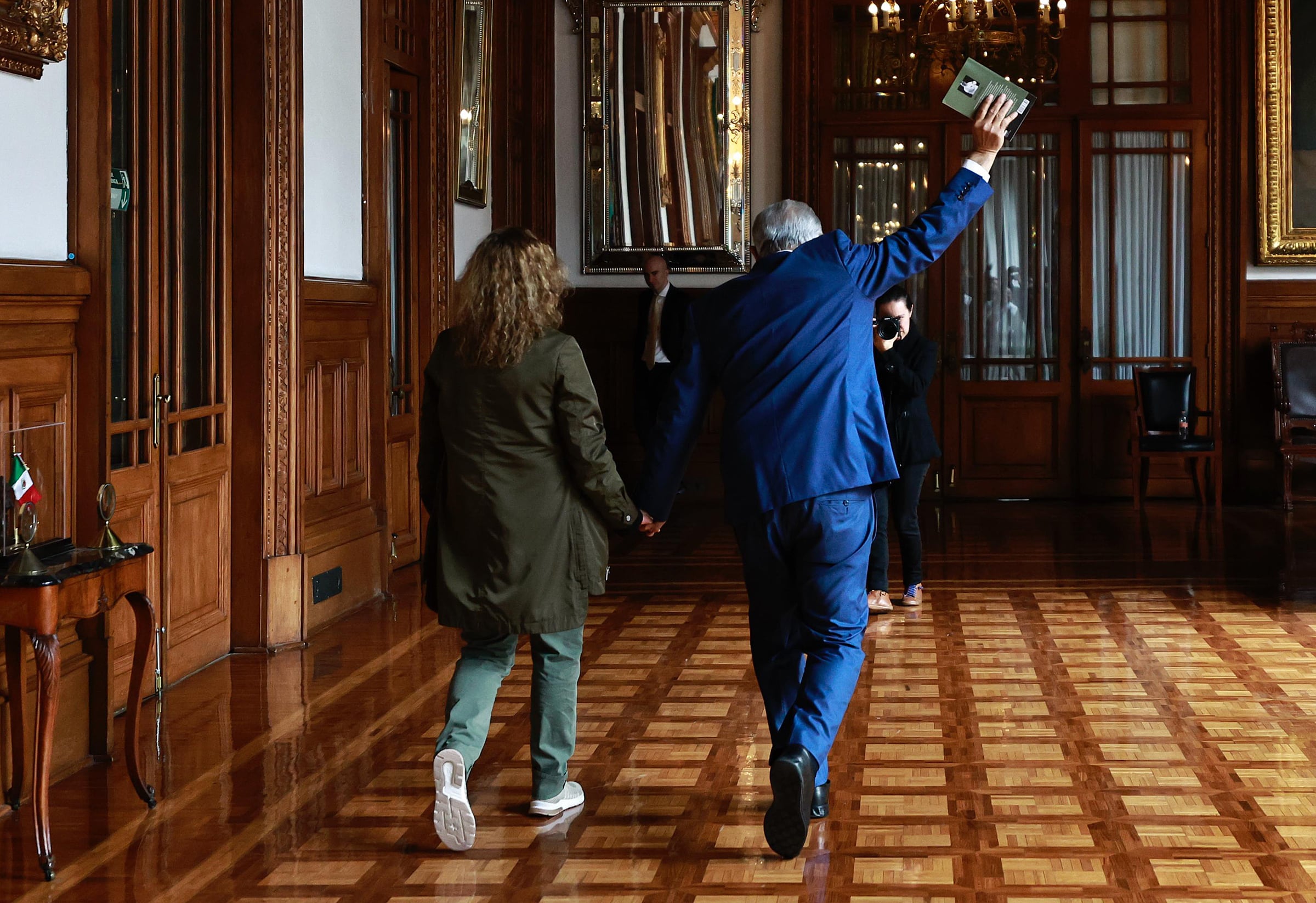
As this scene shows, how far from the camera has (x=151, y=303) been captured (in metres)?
4.75

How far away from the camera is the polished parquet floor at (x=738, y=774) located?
3.11m

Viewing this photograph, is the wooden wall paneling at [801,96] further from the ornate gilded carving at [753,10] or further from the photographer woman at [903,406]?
the photographer woman at [903,406]

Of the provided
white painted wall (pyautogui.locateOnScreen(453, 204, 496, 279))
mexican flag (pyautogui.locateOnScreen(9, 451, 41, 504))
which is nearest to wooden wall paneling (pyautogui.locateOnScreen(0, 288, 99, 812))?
mexican flag (pyautogui.locateOnScreen(9, 451, 41, 504))

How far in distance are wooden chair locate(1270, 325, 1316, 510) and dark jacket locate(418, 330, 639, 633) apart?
7.59m

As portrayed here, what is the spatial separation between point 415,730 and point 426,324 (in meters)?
3.52

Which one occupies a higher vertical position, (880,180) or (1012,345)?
(880,180)

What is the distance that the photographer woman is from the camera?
18.8 feet

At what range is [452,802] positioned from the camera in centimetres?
318

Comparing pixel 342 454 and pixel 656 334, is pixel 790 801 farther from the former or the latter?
pixel 656 334

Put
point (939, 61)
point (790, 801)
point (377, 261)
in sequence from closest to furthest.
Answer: point (790, 801)
point (377, 261)
point (939, 61)

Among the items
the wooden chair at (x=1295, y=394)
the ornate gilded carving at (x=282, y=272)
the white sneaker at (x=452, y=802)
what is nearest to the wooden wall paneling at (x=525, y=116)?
the ornate gilded carving at (x=282, y=272)

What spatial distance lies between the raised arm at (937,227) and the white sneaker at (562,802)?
4.57 ft

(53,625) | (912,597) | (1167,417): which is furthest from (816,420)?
(1167,417)

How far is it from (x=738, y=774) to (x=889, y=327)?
2338 mm
